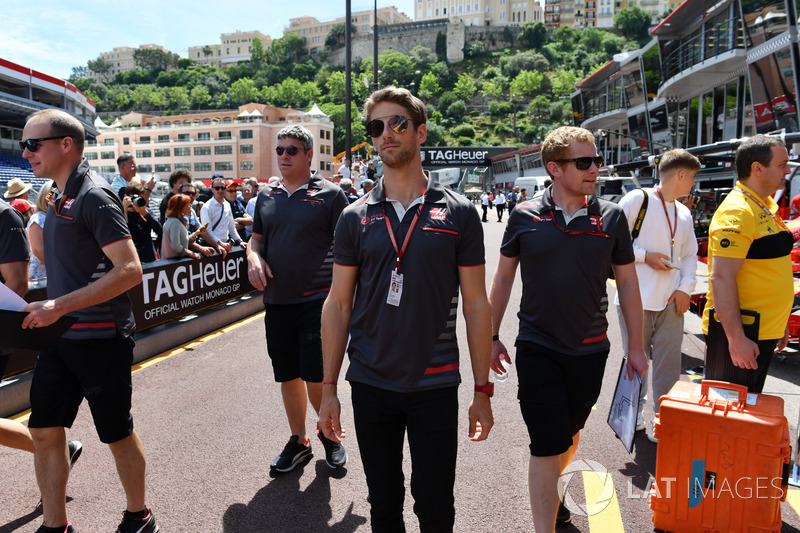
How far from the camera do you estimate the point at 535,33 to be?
14450 cm

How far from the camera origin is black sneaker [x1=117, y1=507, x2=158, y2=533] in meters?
2.83

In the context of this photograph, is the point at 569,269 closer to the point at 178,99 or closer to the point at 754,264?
the point at 754,264

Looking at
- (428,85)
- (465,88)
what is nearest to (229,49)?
(428,85)

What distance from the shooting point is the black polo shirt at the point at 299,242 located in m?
3.66

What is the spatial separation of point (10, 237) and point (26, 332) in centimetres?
72

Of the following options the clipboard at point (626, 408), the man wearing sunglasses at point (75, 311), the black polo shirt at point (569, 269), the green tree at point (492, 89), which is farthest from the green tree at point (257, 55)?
the clipboard at point (626, 408)

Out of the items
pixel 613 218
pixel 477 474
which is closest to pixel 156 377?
pixel 477 474

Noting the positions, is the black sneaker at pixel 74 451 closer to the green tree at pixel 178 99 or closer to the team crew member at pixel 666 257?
the team crew member at pixel 666 257

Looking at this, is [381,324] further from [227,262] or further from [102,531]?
[227,262]

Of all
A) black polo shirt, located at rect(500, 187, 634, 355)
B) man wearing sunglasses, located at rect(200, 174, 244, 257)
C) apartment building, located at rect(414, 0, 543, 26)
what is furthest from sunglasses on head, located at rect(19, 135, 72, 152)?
apartment building, located at rect(414, 0, 543, 26)

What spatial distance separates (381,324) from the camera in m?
2.21

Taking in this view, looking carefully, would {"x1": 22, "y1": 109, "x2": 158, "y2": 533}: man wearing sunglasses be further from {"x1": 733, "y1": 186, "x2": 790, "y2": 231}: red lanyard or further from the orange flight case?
{"x1": 733, "y1": 186, "x2": 790, "y2": 231}: red lanyard

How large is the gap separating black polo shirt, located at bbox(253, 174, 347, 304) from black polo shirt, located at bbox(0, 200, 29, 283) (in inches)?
54.8

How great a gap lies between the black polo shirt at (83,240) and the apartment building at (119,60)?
209 meters
